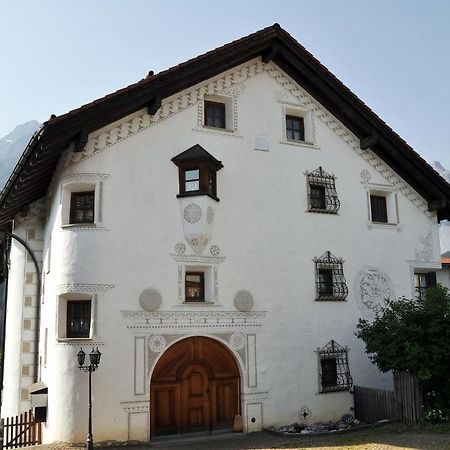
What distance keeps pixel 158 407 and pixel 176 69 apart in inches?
392

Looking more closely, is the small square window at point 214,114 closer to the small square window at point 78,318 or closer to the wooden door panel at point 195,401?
the small square window at point 78,318

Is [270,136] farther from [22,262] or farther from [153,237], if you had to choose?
[22,262]

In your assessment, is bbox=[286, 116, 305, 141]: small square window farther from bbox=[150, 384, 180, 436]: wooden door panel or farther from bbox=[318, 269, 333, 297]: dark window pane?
bbox=[150, 384, 180, 436]: wooden door panel

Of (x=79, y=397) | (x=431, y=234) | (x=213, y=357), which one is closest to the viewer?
(x=79, y=397)

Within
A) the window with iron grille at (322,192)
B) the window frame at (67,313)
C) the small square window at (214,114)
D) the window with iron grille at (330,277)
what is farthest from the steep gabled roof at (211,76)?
the window with iron grille at (330,277)

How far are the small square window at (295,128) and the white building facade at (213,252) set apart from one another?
0.06m

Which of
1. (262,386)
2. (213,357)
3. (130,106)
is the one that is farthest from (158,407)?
(130,106)

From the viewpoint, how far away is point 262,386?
1586 cm

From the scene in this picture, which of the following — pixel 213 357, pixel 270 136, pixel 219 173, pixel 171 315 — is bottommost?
pixel 213 357

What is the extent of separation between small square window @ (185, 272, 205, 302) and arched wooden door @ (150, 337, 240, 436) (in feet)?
3.97

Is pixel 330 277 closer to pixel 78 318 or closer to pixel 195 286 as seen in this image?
pixel 195 286

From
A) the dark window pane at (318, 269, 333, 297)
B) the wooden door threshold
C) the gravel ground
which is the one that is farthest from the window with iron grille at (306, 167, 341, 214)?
the wooden door threshold

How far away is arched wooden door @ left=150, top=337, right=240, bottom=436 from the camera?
14.8m

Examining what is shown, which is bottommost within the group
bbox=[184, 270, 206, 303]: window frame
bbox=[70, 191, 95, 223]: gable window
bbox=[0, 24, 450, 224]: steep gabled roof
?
bbox=[184, 270, 206, 303]: window frame
